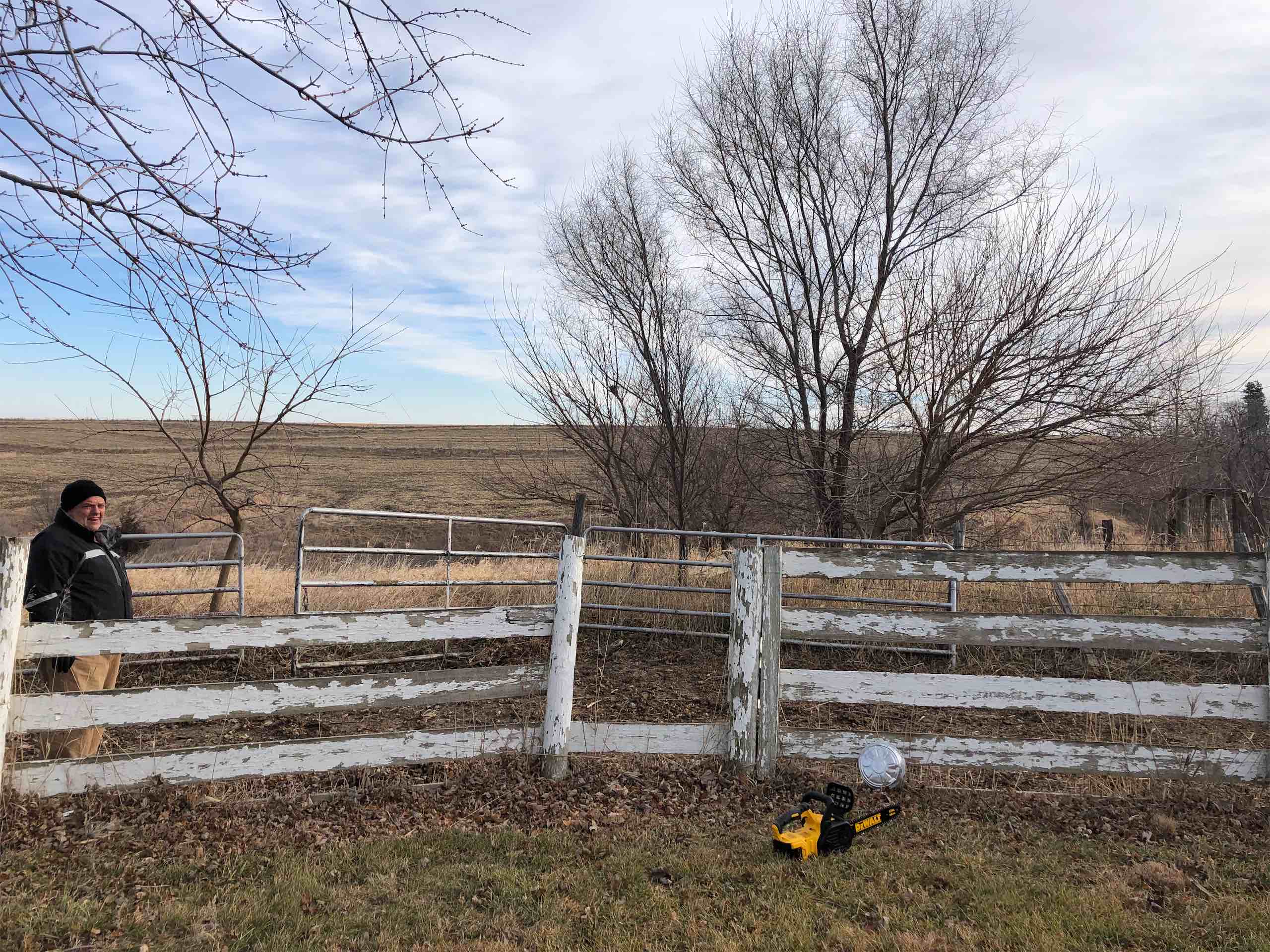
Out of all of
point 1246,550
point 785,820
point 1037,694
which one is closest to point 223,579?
point 785,820

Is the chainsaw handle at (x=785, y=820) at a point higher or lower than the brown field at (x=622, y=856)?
higher

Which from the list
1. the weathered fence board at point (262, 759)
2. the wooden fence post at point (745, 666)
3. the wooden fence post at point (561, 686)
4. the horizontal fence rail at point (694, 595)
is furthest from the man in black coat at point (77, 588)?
the horizontal fence rail at point (694, 595)

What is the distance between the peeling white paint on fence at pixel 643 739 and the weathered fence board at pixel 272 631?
2.16 ft

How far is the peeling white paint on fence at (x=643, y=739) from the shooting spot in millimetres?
4648

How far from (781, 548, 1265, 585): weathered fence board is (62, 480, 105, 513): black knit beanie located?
4.39 meters

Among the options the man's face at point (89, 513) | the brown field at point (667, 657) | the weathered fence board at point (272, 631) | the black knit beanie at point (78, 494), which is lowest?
the brown field at point (667, 657)

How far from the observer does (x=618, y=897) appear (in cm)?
339

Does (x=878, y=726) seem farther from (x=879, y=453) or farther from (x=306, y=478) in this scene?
(x=306, y=478)

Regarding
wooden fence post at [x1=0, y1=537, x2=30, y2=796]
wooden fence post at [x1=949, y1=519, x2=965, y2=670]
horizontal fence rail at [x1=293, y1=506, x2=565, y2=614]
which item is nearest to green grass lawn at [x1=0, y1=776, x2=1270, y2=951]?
wooden fence post at [x1=0, y1=537, x2=30, y2=796]

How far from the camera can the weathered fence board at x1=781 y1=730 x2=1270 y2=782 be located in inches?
177

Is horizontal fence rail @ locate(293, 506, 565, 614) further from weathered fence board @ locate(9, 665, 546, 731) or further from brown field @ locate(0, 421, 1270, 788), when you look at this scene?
weathered fence board @ locate(9, 665, 546, 731)

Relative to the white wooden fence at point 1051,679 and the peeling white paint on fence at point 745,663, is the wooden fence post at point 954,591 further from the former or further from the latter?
the peeling white paint on fence at point 745,663

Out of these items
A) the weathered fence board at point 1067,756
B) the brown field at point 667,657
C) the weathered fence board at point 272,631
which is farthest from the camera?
the brown field at point 667,657

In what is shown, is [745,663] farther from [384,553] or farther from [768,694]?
[384,553]
